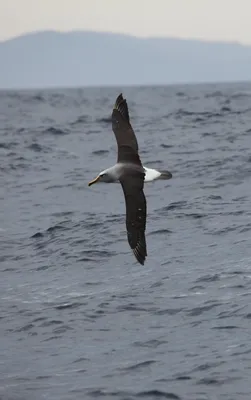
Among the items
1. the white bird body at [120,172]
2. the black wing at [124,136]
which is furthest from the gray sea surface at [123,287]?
the black wing at [124,136]

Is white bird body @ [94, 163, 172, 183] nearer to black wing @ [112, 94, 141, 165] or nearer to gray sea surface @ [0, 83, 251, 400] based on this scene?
black wing @ [112, 94, 141, 165]

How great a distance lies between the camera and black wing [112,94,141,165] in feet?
40.7

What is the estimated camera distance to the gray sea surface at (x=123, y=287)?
10508mm

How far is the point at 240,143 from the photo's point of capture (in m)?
30.0

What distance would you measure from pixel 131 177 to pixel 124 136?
77 centimetres

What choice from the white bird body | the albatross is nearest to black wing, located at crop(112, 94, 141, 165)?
the albatross

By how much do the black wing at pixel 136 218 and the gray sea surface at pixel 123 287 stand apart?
0.92 meters

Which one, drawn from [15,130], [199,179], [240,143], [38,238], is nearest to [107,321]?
[38,238]

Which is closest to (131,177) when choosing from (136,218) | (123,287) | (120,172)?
(120,172)

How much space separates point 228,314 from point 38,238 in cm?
563

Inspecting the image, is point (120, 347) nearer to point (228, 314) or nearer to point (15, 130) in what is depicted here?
point (228, 314)

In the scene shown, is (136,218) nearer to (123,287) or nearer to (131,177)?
(131,177)

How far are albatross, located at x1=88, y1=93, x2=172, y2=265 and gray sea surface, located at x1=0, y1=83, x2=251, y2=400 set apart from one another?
991mm

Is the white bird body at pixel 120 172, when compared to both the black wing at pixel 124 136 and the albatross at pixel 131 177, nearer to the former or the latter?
the albatross at pixel 131 177
